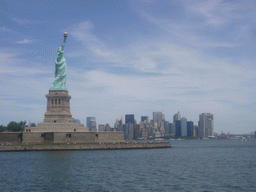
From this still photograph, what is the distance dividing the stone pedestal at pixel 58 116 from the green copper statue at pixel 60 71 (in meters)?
2.27

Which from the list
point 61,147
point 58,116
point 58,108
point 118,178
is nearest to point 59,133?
point 61,147

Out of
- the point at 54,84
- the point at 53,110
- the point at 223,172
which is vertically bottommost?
the point at 223,172

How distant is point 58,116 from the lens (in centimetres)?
10156

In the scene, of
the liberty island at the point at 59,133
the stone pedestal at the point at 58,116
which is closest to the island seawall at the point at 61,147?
the liberty island at the point at 59,133

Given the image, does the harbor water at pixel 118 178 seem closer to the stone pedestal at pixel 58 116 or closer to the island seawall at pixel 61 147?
the island seawall at pixel 61 147

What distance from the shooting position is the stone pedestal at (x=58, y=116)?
97062 mm

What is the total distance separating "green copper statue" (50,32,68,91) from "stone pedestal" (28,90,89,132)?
7.46ft

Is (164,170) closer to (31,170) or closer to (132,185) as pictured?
(132,185)

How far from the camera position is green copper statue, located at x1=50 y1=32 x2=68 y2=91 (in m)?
106

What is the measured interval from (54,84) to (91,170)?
60086 mm

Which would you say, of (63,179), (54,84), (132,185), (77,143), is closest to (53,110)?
(54,84)

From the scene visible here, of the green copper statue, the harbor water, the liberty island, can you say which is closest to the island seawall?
the liberty island

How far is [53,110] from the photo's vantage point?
103 m

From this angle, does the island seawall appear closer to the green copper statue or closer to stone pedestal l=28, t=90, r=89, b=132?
stone pedestal l=28, t=90, r=89, b=132
